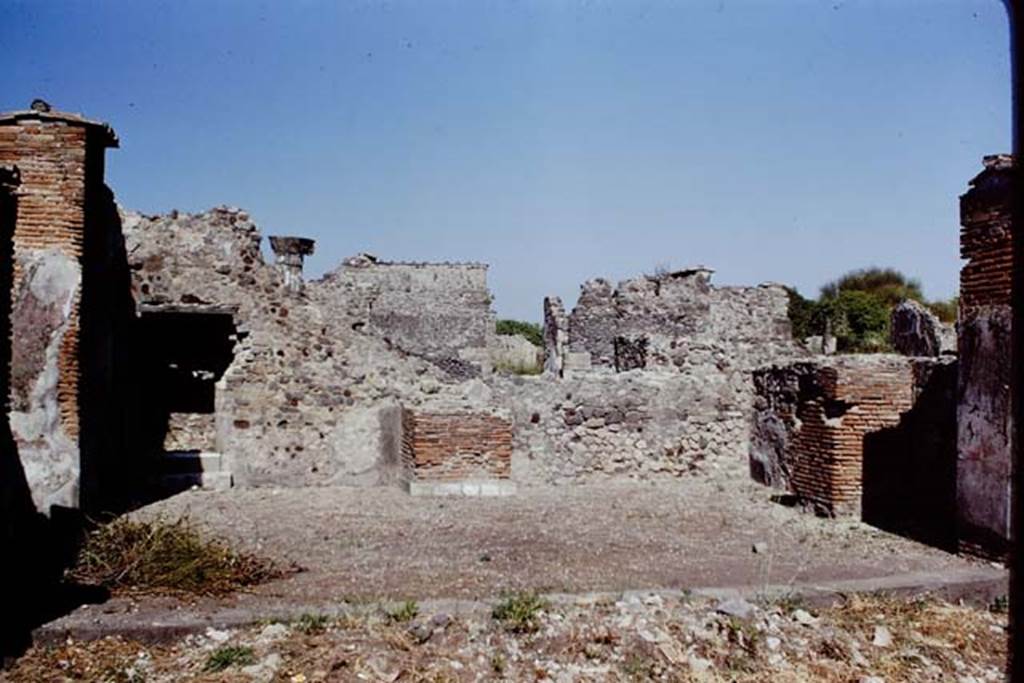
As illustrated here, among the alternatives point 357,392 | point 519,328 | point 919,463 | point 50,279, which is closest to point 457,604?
point 50,279

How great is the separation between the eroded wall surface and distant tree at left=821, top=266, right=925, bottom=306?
1306 inches

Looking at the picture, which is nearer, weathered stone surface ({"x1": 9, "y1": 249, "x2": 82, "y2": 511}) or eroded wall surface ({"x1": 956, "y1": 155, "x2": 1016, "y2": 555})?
eroded wall surface ({"x1": 956, "y1": 155, "x2": 1016, "y2": 555})

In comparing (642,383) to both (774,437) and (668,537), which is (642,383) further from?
(668,537)

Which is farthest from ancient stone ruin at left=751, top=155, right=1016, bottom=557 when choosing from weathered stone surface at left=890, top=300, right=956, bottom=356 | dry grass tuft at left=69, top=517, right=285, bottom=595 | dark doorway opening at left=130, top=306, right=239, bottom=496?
dark doorway opening at left=130, top=306, right=239, bottom=496

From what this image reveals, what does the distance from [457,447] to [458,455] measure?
0.34ft

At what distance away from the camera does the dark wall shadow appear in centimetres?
863

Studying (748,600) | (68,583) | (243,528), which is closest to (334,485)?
(243,528)

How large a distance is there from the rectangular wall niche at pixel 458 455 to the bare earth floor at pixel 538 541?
30 centimetres

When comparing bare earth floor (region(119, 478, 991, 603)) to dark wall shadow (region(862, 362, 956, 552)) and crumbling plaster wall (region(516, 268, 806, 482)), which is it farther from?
crumbling plaster wall (region(516, 268, 806, 482))

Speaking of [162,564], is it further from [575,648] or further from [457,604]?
[575,648]

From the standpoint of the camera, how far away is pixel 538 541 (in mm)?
7773

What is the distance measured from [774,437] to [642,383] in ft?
6.34

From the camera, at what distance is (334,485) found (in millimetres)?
11438

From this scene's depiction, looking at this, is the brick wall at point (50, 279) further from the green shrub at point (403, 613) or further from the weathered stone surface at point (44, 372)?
the green shrub at point (403, 613)
